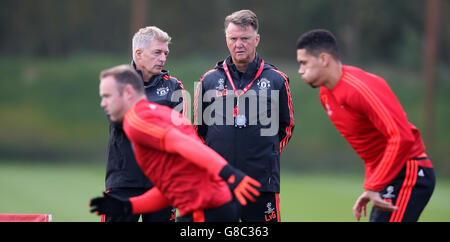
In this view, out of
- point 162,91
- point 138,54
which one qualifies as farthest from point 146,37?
point 162,91

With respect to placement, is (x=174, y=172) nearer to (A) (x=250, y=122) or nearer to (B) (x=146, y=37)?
(A) (x=250, y=122)

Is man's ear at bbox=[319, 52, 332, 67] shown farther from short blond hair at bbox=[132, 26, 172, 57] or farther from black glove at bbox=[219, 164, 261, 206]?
short blond hair at bbox=[132, 26, 172, 57]

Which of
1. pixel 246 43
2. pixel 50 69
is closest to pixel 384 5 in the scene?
pixel 50 69

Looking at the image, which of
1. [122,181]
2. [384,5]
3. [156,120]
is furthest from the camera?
[384,5]

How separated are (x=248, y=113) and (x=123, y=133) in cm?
120

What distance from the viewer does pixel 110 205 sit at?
15.0ft

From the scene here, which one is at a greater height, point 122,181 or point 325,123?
point 325,123

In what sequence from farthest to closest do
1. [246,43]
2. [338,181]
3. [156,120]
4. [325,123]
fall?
[325,123] < [338,181] < [246,43] < [156,120]

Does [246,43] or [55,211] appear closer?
[246,43]

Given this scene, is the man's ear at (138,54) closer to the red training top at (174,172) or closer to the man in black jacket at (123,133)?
the man in black jacket at (123,133)

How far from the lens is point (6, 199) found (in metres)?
11.0

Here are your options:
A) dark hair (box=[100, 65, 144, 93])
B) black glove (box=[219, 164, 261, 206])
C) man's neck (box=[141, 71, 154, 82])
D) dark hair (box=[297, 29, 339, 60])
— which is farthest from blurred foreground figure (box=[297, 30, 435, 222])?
man's neck (box=[141, 71, 154, 82])
